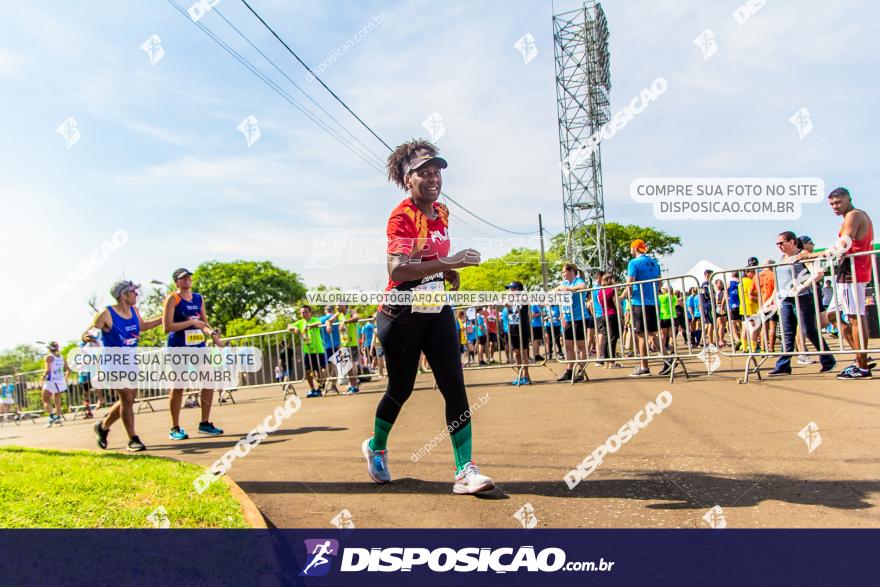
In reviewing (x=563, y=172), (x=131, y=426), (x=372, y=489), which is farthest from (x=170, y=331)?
(x=563, y=172)

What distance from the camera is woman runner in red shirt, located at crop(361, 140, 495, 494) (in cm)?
366

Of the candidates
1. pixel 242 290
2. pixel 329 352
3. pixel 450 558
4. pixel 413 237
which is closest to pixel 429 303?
pixel 413 237

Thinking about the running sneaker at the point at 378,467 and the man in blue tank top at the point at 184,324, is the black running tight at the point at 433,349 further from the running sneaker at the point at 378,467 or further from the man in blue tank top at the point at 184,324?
the man in blue tank top at the point at 184,324

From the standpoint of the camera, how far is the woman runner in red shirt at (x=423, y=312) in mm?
3664

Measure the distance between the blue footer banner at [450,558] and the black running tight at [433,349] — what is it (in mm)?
979

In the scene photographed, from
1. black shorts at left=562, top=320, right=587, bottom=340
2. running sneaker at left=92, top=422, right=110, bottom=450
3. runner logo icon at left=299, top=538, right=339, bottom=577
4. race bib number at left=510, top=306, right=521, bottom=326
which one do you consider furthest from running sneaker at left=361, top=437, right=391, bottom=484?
race bib number at left=510, top=306, right=521, bottom=326

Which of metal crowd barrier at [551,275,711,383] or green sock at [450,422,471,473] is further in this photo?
metal crowd barrier at [551,275,711,383]

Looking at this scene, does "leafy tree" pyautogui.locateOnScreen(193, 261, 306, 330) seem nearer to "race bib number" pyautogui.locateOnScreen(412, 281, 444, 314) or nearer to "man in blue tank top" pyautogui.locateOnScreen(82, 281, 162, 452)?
"man in blue tank top" pyautogui.locateOnScreen(82, 281, 162, 452)

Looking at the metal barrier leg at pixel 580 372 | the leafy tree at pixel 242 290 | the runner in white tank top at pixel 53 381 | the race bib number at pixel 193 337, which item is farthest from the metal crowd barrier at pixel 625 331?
the leafy tree at pixel 242 290

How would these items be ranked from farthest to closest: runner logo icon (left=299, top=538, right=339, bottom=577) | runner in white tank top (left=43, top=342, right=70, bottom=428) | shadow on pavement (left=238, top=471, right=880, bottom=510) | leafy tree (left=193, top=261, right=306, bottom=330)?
leafy tree (left=193, top=261, right=306, bottom=330)
runner in white tank top (left=43, top=342, right=70, bottom=428)
shadow on pavement (left=238, top=471, right=880, bottom=510)
runner logo icon (left=299, top=538, right=339, bottom=577)

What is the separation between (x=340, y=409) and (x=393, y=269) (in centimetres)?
591

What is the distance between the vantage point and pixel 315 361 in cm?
1276

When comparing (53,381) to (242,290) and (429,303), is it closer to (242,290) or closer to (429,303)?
(429,303)

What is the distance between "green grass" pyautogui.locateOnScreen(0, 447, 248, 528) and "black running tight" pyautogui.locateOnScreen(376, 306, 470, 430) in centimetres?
133
